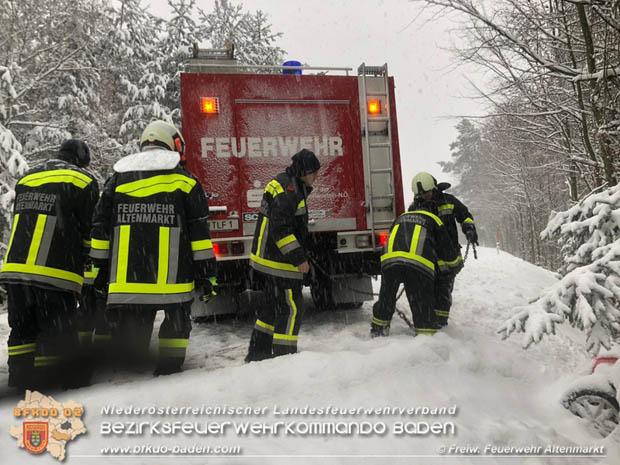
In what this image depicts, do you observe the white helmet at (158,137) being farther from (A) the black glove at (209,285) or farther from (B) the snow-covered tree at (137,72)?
(B) the snow-covered tree at (137,72)

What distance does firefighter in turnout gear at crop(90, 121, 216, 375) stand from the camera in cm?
339

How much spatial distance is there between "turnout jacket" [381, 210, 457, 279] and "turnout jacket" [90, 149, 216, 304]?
6.22 ft

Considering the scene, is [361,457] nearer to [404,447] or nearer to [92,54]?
[404,447]

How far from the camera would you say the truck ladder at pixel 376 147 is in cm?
579

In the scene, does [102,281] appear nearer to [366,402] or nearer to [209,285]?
[209,285]

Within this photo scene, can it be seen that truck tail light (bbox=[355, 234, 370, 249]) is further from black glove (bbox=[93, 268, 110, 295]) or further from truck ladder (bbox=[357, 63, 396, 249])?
black glove (bbox=[93, 268, 110, 295])

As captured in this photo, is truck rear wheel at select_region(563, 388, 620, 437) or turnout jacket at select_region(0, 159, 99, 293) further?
turnout jacket at select_region(0, 159, 99, 293)

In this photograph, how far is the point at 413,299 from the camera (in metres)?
4.59

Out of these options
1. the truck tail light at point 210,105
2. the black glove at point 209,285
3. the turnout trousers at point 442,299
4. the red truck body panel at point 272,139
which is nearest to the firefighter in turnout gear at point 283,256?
the black glove at point 209,285

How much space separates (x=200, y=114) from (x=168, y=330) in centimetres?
274

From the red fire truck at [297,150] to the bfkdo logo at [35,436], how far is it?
3.12 m

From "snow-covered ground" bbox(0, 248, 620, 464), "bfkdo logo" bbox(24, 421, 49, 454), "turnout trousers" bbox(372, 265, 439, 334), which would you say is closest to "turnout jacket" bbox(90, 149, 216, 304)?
"snow-covered ground" bbox(0, 248, 620, 464)

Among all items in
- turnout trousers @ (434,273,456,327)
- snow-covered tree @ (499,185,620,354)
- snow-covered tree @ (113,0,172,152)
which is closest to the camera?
snow-covered tree @ (499,185,620,354)

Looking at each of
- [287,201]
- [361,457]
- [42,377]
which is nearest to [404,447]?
[361,457]
